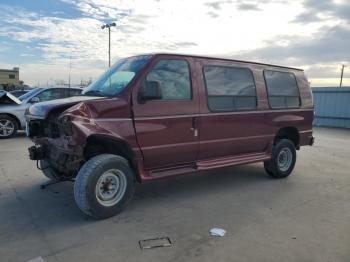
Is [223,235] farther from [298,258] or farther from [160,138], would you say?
[160,138]

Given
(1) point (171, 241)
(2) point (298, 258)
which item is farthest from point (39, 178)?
(2) point (298, 258)

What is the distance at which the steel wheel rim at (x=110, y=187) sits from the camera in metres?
4.76

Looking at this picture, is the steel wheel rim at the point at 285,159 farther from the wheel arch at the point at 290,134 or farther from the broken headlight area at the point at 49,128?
the broken headlight area at the point at 49,128

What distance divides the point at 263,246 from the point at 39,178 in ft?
14.4

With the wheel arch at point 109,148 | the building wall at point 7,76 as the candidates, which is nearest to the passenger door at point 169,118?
the wheel arch at point 109,148

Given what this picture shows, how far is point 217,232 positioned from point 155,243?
2.62 feet

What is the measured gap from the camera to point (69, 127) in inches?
178

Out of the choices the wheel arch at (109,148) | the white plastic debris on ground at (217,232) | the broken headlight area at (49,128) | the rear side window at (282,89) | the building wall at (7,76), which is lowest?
the white plastic debris on ground at (217,232)

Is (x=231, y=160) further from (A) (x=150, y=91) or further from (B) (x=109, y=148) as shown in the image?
(B) (x=109, y=148)

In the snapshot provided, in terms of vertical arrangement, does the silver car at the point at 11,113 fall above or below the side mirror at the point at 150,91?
below

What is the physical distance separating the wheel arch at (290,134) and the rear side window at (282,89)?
0.47m

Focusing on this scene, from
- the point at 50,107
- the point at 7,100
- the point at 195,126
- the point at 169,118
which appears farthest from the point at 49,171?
the point at 7,100

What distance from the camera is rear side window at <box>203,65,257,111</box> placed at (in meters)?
5.96

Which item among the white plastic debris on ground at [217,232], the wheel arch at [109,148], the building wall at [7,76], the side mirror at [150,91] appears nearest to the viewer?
the white plastic debris on ground at [217,232]
